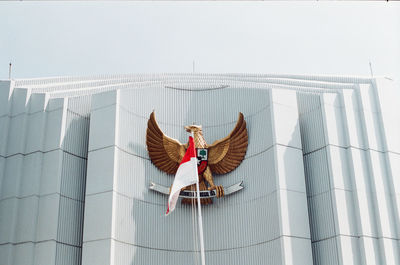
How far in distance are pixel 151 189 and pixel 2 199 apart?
295 inches

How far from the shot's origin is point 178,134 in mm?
32812

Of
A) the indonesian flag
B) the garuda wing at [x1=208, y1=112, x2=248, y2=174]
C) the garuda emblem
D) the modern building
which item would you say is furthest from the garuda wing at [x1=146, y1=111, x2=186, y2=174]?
the indonesian flag

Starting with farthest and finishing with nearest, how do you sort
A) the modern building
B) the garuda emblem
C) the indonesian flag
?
1. the garuda emblem
2. the modern building
3. the indonesian flag

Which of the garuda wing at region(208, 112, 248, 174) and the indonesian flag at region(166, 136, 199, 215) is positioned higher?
the garuda wing at region(208, 112, 248, 174)

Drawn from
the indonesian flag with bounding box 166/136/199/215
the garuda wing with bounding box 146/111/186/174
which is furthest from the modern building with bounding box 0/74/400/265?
the indonesian flag with bounding box 166/136/199/215

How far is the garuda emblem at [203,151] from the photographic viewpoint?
31359mm

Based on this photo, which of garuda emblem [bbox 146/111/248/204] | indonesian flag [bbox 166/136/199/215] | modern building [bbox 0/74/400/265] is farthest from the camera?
garuda emblem [bbox 146/111/248/204]

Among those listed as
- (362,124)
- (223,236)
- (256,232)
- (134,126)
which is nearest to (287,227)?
(256,232)

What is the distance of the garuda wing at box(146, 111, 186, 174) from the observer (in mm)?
31422

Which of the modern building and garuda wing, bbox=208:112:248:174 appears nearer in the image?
the modern building

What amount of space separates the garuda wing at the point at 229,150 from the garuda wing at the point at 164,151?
1.66 meters

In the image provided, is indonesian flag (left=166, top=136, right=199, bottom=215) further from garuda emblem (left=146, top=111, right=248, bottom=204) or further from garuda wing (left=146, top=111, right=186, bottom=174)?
garuda wing (left=146, top=111, right=186, bottom=174)

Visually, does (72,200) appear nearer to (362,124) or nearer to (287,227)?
(287,227)

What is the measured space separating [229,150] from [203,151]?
54.1 inches
